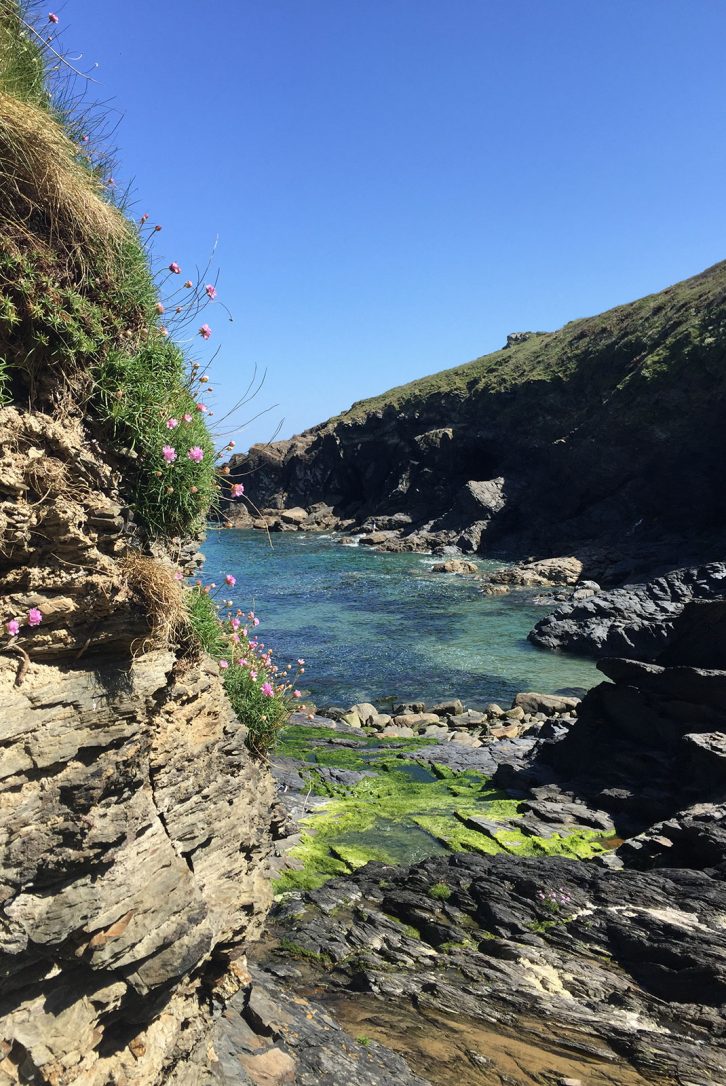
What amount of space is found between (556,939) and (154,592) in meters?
7.52

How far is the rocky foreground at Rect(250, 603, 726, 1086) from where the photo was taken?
688cm

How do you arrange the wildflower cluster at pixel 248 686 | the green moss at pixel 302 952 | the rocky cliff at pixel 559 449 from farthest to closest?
1. the rocky cliff at pixel 559 449
2. the green moss at pixel 302 952
3. the wildflower cluster at pixel 248 686

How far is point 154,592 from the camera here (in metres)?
4.35

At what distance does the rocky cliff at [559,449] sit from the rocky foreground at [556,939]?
105 feet

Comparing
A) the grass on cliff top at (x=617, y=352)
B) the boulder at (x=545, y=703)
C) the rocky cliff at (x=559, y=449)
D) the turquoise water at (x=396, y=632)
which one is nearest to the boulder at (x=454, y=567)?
the turquoise water at (x=396, y=632)

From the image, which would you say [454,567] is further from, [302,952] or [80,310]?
[80,310]

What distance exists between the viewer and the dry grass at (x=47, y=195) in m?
3.98

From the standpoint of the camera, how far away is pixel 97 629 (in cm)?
418

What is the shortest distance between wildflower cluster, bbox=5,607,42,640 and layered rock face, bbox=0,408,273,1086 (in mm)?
43

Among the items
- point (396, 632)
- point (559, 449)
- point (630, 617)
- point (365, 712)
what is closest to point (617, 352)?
point (559, 449)

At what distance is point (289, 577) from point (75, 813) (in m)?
46.6

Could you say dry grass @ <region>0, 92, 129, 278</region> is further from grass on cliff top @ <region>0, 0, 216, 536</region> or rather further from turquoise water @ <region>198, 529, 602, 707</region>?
turquoise water @ <region>198, 529, 602, 707</region>

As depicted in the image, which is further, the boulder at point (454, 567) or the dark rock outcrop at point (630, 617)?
the boulder at point (454, 567)

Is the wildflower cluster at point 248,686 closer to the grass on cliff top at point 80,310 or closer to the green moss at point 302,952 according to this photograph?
the grass on cliff top at point 80,310
